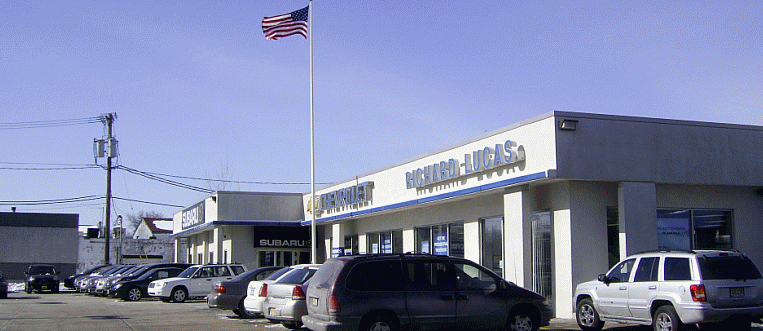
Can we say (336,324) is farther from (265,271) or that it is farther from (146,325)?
(265,271)

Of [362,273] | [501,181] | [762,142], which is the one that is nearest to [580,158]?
[501,181]

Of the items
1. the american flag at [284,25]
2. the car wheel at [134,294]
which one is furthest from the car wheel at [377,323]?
the car wheel at [134,294]

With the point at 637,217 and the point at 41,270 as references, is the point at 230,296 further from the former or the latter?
the point at 41,270

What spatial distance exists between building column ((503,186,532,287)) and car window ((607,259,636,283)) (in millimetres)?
3561

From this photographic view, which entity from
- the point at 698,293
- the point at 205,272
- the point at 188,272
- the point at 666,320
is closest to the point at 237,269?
the point at 205,272

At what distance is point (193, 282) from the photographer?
2655 centimetres

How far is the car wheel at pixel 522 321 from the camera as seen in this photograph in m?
13.3

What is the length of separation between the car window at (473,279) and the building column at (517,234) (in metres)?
4.98

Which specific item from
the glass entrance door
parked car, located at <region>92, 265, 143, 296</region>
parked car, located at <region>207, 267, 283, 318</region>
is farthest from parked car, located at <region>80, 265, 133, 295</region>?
the glass entrance door

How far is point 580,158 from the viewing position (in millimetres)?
17016

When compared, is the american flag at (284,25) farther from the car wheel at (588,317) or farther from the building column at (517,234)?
the car wheel at (588,317)

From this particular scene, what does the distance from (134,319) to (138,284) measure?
9643 millimetres

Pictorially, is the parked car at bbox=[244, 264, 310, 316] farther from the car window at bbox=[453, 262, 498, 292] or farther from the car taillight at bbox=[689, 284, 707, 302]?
the car taillight at bbox=[689, 284, 707, 302]

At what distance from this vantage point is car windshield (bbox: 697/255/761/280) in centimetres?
1279
